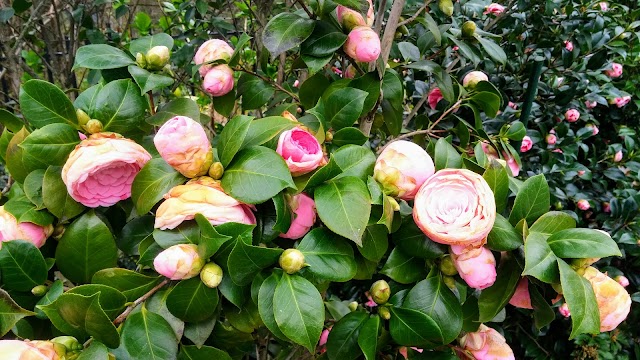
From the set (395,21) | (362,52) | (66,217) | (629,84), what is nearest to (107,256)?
(66,217)

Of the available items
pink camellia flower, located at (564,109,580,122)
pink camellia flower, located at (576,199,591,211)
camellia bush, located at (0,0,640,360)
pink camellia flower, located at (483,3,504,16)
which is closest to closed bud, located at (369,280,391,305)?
camellia bush, located at (0,0,640,360)

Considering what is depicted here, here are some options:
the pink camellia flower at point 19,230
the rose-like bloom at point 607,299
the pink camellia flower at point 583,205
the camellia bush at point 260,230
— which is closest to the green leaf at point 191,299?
the camellia bush at point 260,230

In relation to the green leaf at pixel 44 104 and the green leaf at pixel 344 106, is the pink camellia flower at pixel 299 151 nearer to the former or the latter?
the green leaf at pixel 344 106

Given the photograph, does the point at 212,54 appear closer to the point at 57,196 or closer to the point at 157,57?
the point at 157,57

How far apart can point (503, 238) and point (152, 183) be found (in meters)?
0.44

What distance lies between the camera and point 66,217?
63cm

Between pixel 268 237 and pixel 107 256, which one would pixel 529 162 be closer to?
pixel 268 237

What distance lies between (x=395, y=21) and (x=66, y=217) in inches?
23.3

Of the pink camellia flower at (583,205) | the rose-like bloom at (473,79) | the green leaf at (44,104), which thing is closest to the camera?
the green leaf at (44,104)

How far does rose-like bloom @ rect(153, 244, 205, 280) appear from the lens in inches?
20.2

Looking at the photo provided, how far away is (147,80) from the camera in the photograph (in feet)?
2.15

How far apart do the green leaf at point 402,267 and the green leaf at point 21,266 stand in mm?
445

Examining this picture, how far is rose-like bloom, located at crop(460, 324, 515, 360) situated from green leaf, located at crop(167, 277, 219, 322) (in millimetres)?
405

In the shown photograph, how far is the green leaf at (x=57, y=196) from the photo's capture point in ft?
1.99
